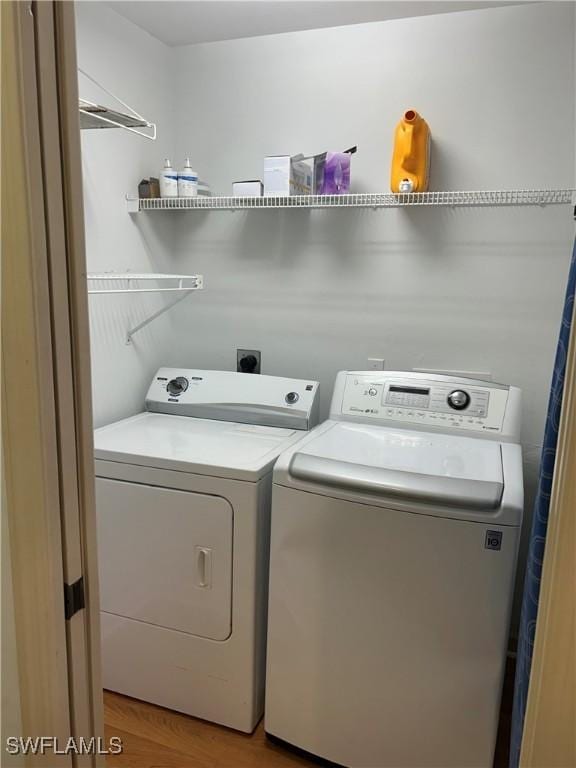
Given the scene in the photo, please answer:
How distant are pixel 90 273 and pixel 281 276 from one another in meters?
0.79

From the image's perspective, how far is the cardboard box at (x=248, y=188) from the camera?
226cm

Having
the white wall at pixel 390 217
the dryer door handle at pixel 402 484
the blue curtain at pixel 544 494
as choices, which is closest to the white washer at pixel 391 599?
the dryer door handle at pixel 402 484

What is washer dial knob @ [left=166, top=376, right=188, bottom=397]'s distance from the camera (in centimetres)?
245

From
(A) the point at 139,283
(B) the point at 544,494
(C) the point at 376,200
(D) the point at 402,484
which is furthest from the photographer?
(A) the point at 139,283

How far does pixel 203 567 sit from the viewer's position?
183cm

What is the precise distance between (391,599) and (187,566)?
663mm

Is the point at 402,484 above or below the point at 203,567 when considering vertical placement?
above

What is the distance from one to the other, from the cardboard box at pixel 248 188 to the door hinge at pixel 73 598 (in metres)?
1.69

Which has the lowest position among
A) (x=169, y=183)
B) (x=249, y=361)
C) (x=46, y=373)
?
(x=249, y=361)

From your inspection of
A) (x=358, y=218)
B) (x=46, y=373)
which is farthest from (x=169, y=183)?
(x=46, y=373)

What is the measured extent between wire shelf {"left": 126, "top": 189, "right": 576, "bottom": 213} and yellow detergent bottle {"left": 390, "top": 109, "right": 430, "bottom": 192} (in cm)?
4

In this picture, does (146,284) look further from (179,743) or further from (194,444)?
(179,743)

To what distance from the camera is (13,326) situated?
33.1 inches

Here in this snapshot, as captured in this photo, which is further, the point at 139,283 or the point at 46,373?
the point at 139,283
